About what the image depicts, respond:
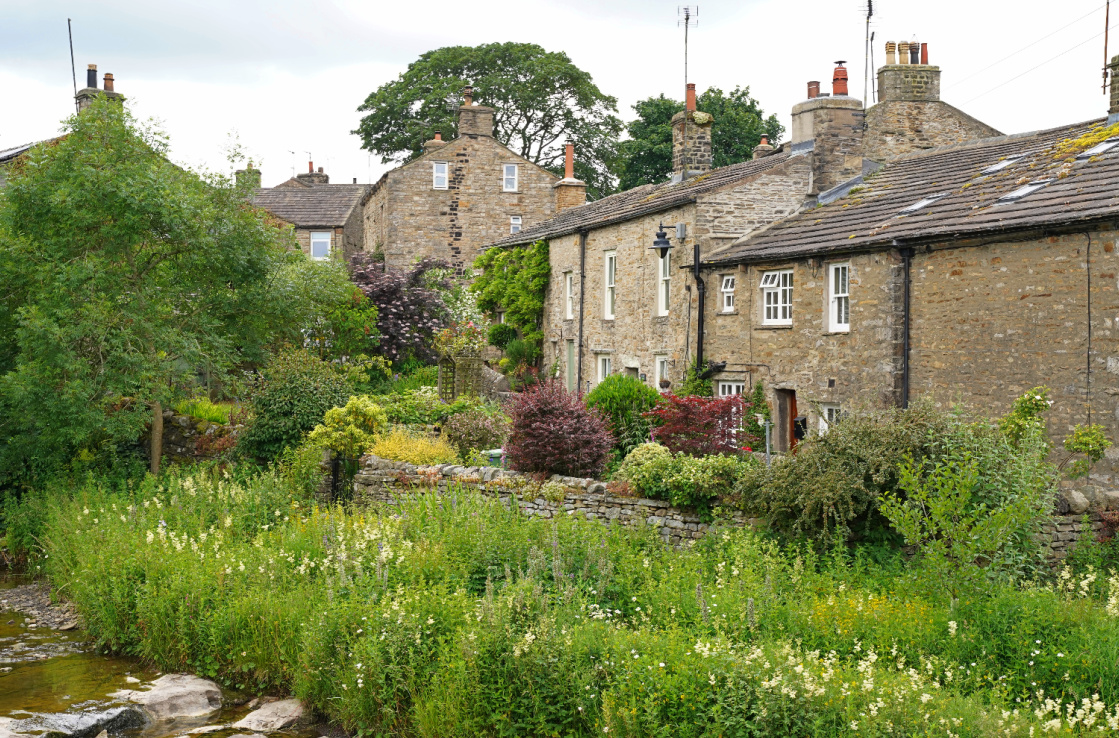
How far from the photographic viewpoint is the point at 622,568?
10375 mm

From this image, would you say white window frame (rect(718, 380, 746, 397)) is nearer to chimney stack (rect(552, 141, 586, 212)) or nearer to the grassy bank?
the grassy bank

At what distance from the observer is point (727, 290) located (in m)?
21.1

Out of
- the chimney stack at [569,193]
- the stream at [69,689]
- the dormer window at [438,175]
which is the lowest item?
the stream at [69,689]

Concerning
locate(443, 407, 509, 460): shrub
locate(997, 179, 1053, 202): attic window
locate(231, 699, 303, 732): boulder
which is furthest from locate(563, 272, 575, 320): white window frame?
locate(231, 699, 303, 732): boulder

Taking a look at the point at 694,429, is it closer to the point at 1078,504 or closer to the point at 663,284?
the point at 1078,504

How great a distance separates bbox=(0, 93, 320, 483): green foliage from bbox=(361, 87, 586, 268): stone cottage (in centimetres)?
2050

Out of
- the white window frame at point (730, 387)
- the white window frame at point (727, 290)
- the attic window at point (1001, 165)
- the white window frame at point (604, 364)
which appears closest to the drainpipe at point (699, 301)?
the white window frame at point (727, 290)

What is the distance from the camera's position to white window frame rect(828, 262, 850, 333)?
1806cm

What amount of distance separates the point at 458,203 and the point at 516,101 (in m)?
12.4

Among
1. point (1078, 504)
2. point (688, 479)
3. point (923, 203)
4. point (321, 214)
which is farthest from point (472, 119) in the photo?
point (1078, 504)

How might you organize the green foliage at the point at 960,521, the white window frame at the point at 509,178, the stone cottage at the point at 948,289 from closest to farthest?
the green foliage at the point at 960,521
the stone cottage at the point at 948,289
the white window frame at the point at 509,178

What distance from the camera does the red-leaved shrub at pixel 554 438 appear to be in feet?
48.2

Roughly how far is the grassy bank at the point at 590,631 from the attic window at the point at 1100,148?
8987mm

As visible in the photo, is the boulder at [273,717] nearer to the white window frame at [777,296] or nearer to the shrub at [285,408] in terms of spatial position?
the shrub at [285,408]
